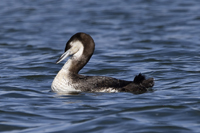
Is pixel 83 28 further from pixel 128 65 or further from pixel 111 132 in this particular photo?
pixel 111 132

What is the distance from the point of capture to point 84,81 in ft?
29.1

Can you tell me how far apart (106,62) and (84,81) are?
4.05 m

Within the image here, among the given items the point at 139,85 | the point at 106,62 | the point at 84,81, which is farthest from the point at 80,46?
the point at 106,62

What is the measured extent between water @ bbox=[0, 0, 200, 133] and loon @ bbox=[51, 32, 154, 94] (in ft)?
0.60

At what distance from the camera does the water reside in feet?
23.1

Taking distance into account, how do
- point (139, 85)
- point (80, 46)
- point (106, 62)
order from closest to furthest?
point (139, 85) → point (80, 46) → point (106, 62)

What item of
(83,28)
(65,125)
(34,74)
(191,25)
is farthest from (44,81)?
(191,25)

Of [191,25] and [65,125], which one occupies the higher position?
[191,25]

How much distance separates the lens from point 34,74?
11203 millimetres

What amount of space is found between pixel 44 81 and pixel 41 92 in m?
1.35

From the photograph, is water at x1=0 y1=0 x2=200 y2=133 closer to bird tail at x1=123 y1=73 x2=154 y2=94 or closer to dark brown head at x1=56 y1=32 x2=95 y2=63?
bird tail at x1=123 y1=73 x2=154 y2=94

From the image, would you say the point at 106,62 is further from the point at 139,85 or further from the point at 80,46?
the point at 139,85

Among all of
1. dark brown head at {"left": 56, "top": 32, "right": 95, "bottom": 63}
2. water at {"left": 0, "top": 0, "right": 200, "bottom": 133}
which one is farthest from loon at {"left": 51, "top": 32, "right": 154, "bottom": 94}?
water at {"left": 0, "top": 0, "right": 200, "bottom": 133}

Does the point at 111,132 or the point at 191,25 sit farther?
the point at 191,25
